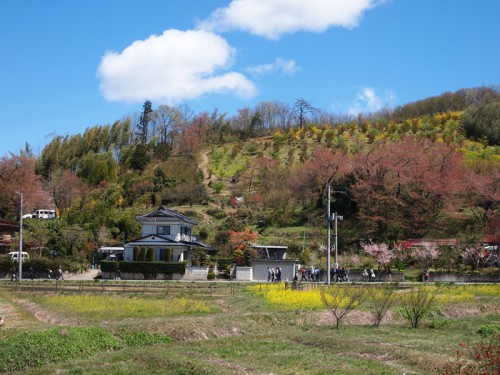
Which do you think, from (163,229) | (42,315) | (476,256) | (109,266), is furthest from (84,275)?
(476,256)

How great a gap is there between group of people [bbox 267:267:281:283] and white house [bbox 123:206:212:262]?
11.9 meters

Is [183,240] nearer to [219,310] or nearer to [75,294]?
[75,294]

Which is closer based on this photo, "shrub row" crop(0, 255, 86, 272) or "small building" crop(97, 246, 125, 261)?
"shrub row" crop(0, 255, 86, 272)

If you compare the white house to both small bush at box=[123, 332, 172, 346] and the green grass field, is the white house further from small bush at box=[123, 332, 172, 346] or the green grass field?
small bush at box=[123, 332, 172, 346]

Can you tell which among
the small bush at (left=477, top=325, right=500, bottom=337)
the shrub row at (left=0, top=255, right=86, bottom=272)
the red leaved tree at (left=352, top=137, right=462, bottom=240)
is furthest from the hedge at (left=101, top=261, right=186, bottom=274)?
the small bush at (left=477, top=325, right=500, bottom=337)

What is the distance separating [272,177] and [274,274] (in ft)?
116

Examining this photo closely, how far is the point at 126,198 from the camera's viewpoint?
263 feet

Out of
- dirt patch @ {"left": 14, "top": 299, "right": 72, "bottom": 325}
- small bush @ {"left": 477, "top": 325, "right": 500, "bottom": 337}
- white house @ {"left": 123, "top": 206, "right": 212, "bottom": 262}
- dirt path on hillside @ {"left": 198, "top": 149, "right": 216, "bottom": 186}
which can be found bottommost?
dirt patch @ {"left": 14, "top": 299, "right": 72, "bottom": 325}

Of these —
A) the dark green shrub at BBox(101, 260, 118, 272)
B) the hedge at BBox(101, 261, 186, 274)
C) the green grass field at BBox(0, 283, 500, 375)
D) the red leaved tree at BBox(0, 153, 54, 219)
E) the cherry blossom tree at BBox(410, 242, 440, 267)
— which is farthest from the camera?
the red leaved tree at BBox(0, 153, 54, 219)

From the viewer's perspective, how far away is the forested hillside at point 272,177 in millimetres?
57219

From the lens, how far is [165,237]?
56.1 metres

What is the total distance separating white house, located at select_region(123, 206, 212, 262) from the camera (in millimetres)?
54750

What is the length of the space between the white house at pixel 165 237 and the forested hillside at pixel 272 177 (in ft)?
12.9

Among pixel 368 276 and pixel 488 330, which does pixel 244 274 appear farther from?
pixel 488 330
